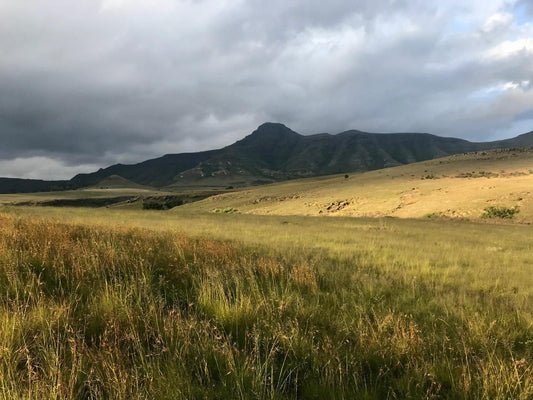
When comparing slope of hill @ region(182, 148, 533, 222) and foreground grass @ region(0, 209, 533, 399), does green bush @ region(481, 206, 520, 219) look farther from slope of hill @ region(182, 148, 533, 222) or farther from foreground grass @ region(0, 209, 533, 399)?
foreground grass @ region(0, 209, 533, 399)

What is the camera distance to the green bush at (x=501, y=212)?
28598 millimetres

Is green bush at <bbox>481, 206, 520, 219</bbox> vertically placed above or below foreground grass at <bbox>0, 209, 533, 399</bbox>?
below

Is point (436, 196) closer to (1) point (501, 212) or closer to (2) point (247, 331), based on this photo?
(1) point (501, 212)

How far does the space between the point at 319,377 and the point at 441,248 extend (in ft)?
40.5

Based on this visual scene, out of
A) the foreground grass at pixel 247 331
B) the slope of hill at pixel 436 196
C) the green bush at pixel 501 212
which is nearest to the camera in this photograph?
the foreground grass at pixel 247 331

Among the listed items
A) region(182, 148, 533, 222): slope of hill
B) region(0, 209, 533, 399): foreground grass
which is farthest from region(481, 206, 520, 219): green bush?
region(0, 209, 533, 399): foreground grass

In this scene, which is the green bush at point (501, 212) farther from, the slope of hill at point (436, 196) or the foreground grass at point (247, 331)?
the foreground grass at point (247, 331)

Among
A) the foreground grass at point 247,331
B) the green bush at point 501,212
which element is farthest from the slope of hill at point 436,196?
the foreground grass at point 247,331

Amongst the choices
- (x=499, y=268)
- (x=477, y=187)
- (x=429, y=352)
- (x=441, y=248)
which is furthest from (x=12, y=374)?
(x=477, y=187)

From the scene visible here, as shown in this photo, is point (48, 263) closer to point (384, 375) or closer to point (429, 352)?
point (384, 375)

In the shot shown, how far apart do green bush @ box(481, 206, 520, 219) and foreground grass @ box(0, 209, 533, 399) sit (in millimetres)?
24452

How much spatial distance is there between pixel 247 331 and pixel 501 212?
3274 cm

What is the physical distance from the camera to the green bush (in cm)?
2860

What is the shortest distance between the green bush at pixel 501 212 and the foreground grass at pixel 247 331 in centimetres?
2445
